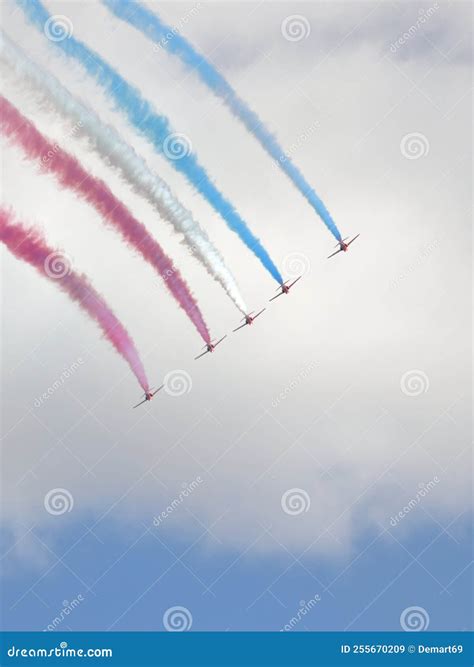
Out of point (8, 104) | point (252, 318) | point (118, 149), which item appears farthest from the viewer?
point (252, 318)

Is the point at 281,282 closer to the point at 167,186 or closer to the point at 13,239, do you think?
the point at 167,186

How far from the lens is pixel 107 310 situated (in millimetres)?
68438

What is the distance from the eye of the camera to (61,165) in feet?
212

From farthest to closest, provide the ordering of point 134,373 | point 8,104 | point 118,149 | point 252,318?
1. point 252,318
2. point 134,373
3. point 118,149
4. point 8,104

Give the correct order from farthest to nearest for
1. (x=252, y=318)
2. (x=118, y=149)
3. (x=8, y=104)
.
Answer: (x=252, y=318) < (x=118, y=149) < (x=8, y=104)

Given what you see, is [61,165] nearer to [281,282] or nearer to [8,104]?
[8,104]

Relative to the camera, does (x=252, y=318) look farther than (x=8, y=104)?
Yes
